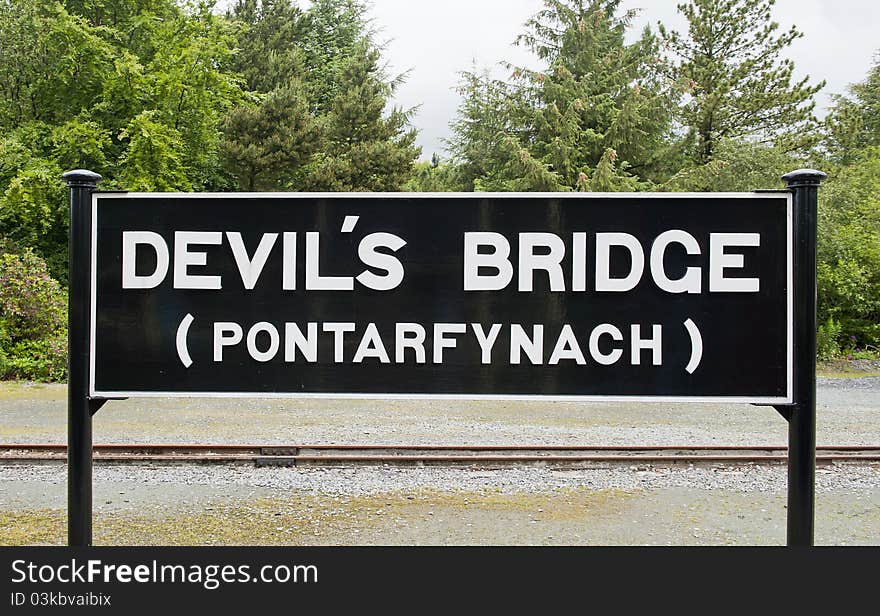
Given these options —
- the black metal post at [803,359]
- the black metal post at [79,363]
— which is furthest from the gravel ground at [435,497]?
the black metal post at [803,359]

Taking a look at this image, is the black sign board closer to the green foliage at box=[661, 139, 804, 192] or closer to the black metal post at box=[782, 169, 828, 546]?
the black metal post at box=[782, 169, 828, 546]

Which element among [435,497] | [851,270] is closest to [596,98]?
[851,270]

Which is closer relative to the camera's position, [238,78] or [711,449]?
[711,449]

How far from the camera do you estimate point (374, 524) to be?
16.8 feet

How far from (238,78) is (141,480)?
2144 cm

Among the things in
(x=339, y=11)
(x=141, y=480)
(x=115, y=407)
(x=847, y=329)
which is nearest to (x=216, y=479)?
(x=141, y=480)

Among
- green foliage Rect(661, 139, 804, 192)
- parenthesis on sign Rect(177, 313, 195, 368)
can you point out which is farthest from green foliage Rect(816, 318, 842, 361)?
parenthesis on sign Rect(177, 313, 195, 368)

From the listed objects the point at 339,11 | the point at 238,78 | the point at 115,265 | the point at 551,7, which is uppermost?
the point at 339,11

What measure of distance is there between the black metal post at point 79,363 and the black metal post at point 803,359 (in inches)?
110

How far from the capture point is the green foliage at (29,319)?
44.8 feet

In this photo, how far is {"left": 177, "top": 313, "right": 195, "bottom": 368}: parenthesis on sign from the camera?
118 inches

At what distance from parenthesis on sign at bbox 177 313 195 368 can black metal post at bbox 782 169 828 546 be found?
242 centimetres

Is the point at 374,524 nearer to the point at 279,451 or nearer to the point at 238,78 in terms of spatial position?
the point at 279,451

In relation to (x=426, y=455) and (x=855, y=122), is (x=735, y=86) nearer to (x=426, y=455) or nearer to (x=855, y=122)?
(x=855, y=122)
